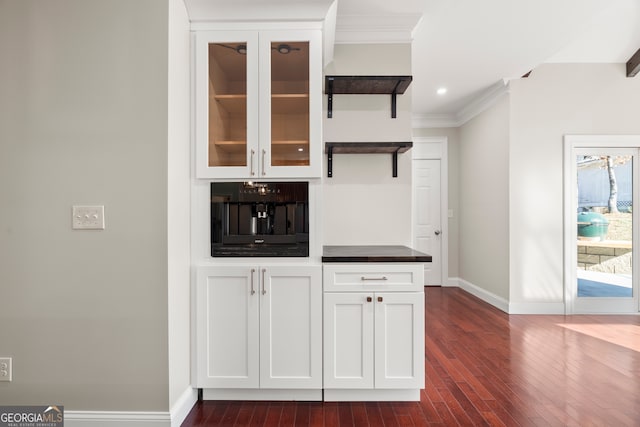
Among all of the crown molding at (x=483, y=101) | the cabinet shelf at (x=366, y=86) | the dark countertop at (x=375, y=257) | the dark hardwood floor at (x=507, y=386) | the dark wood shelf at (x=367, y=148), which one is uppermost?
the crown molding at (x=483, y=101)

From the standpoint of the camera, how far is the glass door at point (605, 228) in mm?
4039

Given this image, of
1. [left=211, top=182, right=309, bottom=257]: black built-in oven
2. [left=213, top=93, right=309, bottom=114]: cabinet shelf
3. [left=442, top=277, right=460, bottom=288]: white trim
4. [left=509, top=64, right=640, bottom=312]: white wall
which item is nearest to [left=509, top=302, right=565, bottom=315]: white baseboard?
[left=509, top=64, right=640, bottom=312]: white wall

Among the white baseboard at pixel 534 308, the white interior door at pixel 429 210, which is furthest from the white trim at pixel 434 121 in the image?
the white baseboard at pixel 534 308

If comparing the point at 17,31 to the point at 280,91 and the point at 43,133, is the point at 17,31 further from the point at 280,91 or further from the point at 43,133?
the point at 280,91

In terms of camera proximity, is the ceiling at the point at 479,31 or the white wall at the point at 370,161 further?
the white wall at the point at 370,161

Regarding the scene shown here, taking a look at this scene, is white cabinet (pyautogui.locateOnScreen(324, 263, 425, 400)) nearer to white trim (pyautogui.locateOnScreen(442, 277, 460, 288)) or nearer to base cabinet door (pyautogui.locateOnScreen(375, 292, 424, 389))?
base cabinet door (pyautogui.locateOnScreen(375, 292, 424, 389))

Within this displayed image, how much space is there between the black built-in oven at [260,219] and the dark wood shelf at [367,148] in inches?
18.3

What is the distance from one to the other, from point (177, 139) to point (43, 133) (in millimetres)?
693

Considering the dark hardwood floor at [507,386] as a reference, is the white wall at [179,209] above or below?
above

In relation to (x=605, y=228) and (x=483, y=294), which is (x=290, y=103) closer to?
(x=483, y=294)

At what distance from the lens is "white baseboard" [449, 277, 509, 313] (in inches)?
163

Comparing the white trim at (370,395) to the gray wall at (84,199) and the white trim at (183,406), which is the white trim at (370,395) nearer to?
the white trim at (183,406)

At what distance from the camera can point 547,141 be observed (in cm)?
403

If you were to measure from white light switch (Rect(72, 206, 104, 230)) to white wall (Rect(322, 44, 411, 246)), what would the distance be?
145 cm
